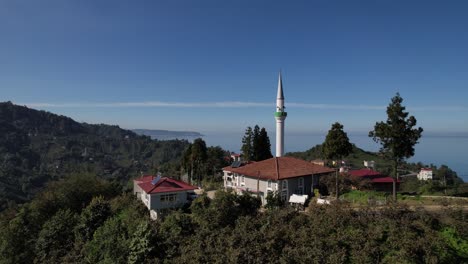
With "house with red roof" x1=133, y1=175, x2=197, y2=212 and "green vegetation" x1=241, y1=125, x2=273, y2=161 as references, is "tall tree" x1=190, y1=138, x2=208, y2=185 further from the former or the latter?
"house with red roof" x1=133, y1=175, x2=197, y2=212

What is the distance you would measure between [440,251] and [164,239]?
14800 millimetres

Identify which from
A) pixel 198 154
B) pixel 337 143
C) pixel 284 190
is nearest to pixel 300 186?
pixel 284 190

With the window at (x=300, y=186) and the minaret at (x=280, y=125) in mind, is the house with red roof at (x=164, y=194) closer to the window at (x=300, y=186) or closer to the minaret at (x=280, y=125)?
the window at (x=300, y=186)

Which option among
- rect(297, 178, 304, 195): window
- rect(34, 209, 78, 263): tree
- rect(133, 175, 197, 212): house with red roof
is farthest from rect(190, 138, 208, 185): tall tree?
rect(34, 209, 78, 263): tree

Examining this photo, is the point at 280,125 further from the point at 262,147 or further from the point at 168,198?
the point at 168,198

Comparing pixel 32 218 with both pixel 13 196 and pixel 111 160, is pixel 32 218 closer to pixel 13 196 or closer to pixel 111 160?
pixel 13 196

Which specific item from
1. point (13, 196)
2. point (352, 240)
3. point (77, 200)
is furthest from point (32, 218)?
point (13, 196)

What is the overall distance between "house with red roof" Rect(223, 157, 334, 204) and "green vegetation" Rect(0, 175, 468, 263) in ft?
15.5

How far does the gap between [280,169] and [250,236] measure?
1163cm

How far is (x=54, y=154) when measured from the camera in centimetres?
17288

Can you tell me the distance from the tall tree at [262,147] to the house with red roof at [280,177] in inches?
410

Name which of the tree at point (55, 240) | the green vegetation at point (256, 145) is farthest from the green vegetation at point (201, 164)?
the tree at point (55, 240)

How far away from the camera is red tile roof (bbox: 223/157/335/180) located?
26019mm

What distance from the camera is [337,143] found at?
25000 mm
